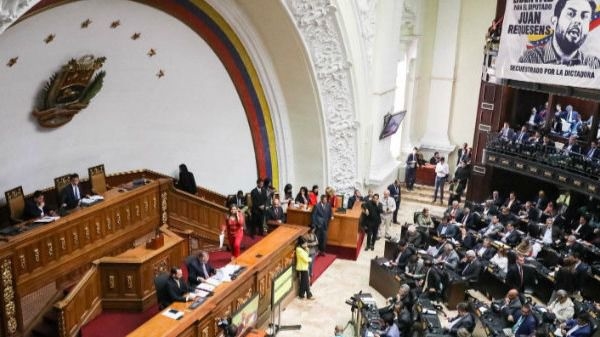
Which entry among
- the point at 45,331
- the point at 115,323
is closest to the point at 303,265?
the point at 115,323

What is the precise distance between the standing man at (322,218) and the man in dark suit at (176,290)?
4.02m

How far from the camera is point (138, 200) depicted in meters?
10.1

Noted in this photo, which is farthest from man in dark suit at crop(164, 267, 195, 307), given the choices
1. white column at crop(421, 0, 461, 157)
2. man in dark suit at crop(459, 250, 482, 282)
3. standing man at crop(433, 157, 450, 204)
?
white column at crop(421, 0, 461, 157)

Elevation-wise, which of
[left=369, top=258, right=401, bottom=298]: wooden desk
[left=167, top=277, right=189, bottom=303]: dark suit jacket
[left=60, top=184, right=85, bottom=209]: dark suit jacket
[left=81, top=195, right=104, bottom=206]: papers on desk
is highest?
[left=60, top=184, right=85, bottom=209]: dark suit jacket

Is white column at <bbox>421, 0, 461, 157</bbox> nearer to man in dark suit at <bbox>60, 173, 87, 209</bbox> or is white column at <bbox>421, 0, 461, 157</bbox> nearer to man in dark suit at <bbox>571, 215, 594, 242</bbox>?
man in dark suit at <bbox>571, 215, 594, 242</bbox>

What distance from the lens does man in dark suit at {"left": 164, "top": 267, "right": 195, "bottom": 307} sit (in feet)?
24.8

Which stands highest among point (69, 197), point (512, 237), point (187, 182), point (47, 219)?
point (69, 197)

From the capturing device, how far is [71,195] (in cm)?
913

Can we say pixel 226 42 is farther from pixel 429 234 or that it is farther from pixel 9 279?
pixel 9 279

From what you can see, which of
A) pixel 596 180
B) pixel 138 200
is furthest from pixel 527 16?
pixel 138 200

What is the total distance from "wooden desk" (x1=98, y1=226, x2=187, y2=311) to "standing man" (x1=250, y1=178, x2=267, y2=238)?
3198 mm

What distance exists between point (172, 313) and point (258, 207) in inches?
185

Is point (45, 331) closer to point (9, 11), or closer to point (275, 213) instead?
point (9, 11)

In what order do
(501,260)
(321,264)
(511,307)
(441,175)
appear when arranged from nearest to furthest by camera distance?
(511,307) → (501,260) → (321,264) → (441,175)
